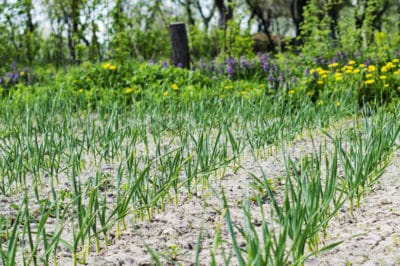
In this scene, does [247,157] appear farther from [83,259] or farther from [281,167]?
[83,259]

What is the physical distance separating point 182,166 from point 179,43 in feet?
20.3

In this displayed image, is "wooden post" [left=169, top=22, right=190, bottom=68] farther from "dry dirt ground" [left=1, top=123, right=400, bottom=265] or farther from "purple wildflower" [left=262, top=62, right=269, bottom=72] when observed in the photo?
"dry dirt ground" [left=1, top=123, right=400, bottom=265]

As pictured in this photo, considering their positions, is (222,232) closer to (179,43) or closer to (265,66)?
(265,66)

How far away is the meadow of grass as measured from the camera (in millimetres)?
1670

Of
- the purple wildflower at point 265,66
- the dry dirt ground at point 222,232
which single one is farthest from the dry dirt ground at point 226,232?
the purple wildflower at point 265,66

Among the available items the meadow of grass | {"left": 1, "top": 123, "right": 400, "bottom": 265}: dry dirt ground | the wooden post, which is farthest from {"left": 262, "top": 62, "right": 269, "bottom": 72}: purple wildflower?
{"left": 1, "top": 123, "right": 400, "bottom": 265}: dry dirt ground

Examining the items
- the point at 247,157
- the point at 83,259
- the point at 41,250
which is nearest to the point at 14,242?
the point at 83,259

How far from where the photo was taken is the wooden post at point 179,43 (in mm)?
8359

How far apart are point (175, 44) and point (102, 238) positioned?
21.6 ft

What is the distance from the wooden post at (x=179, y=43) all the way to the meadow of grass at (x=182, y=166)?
1.35 m

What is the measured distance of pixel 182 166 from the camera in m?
2.42

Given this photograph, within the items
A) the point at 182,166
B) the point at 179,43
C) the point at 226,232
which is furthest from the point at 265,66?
the point at 226,232

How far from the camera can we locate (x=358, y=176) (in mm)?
2066

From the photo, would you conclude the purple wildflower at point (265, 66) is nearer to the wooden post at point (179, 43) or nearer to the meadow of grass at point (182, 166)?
the meadow of grass at point (182, 166)
